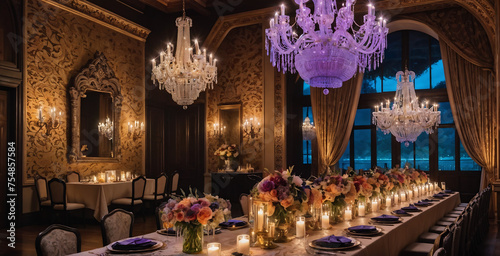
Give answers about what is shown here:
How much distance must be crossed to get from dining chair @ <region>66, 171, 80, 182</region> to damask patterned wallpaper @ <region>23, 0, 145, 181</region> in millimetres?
162

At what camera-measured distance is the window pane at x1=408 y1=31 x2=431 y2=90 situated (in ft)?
33.5

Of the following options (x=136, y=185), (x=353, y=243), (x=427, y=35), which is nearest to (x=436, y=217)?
(x=353, y=243)

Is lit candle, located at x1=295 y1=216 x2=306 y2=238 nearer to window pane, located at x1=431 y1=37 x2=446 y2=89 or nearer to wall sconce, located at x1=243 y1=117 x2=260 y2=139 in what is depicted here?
wall sconce, located at x1=243 y1=117 x2=260 y2=139

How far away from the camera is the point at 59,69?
8.48 meters

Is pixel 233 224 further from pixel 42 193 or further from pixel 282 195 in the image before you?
pixel 42 193

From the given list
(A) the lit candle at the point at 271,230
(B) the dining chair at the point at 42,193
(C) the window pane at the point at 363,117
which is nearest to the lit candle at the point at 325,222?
(A) the lit candle at the point at 271,230

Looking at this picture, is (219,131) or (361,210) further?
(219,131)

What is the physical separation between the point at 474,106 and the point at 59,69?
858cm

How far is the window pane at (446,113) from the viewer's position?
9.88 meters

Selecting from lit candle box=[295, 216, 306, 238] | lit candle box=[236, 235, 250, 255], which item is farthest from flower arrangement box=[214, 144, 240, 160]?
lit candle box=[236, 235, 250, 255]

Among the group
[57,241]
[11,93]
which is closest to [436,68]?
[11,93]

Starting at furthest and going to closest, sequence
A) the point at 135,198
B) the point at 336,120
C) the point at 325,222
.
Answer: the point at 336,120
the point at 135,198
the point at 325,222

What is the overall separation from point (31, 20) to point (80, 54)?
127 cm

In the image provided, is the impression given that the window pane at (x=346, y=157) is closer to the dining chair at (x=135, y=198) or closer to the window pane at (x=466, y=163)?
the window pane at (x=466, y=163)
